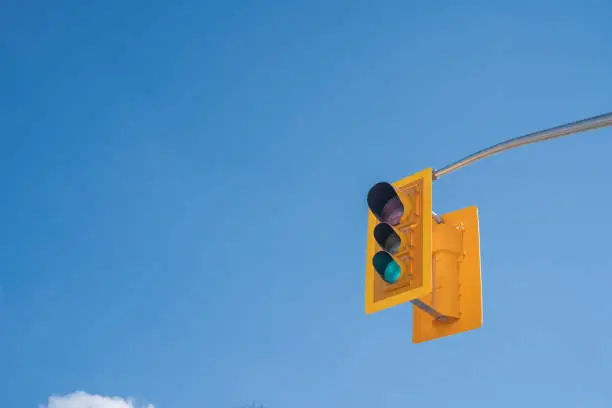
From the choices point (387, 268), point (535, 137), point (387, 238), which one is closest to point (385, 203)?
Answer: point (387, 238)

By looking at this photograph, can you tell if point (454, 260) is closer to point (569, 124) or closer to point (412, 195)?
point (412, 195)

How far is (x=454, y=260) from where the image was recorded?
636 centimetres

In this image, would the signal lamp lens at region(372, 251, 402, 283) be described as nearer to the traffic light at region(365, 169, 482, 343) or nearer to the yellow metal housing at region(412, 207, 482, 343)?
the traffic light at region(365, 169, 482, 343)

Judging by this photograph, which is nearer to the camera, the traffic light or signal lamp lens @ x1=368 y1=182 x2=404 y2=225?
the traffic light

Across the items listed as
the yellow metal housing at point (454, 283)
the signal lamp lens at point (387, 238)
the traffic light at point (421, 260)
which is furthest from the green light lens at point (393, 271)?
the yellow metal housing at point (454, 283)

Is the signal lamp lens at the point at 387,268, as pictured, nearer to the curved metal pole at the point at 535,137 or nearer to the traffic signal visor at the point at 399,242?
the traffic signal visor at the point at 399,242

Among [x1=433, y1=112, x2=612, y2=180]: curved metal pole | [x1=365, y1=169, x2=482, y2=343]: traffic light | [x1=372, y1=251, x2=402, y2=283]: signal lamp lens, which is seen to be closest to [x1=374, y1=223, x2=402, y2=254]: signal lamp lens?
[x1=365, y1=169, x2=482, y2=343]: traffic light

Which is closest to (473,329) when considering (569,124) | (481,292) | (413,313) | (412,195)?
(481,292)

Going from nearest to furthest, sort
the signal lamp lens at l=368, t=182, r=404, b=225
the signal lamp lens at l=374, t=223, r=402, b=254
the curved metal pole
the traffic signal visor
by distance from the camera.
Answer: the curved metal pole
the traffic signal visor
the signal lamp lens at l=374, t=223, r=402, b=254
the signal lamp lens at l=368, t=182, r=404, b=225

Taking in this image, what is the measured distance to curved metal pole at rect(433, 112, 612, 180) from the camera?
4.95 metres

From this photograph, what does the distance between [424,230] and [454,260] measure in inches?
29.9

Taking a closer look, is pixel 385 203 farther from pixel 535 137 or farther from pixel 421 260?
pixel 535 137

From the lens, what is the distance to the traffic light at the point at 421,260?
573 cm

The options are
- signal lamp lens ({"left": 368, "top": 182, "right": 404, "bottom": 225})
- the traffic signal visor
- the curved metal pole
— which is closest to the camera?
the curved metal pole
